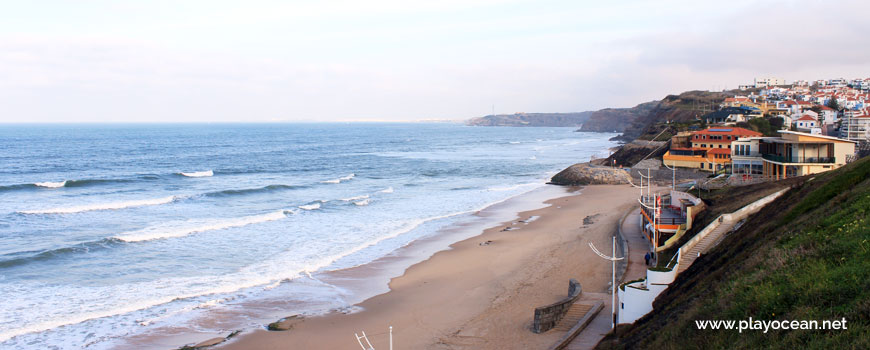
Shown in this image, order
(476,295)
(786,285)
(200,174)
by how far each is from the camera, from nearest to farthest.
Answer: (786,285) → (476,295) → (200,174)

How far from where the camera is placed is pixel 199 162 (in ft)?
251

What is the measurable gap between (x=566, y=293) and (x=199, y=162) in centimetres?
6564

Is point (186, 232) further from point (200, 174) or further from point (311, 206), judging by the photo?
point (200, 174)

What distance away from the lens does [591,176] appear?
5334cm

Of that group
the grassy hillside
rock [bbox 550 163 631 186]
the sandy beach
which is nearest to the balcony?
the sandy beach

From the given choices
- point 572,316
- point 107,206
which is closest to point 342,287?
point 572,316

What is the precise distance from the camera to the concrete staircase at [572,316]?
16906mm

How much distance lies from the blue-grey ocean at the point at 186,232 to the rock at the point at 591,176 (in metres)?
3.05

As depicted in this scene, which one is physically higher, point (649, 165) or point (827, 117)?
point (827, 117)

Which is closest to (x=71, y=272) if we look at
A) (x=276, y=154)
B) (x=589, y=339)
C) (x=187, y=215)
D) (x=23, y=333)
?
(x=23, y=333)

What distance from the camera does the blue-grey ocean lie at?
19.8m

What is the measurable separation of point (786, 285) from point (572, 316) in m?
7.51

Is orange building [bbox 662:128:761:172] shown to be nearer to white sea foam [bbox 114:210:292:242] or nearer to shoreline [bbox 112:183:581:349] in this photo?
shoreline [bbox 112:183:581:349]

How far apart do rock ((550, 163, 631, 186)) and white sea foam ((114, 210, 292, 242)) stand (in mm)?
26694
